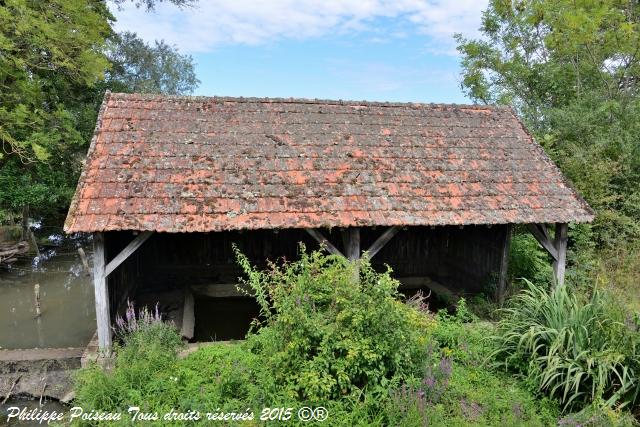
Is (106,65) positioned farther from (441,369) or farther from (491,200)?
(441,369)

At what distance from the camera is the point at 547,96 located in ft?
45.2

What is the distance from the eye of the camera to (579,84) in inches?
492

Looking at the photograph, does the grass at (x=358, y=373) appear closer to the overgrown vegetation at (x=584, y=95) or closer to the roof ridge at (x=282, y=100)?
the overgrown vegetation at (x=584, y=95)

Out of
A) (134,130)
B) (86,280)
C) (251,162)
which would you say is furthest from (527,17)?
(86,280)

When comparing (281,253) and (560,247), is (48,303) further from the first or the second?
(560,247)

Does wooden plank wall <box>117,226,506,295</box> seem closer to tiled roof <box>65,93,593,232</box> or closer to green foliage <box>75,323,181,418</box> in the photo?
tiled roof <box>65,93,593,232</box>

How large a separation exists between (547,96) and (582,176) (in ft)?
15.7

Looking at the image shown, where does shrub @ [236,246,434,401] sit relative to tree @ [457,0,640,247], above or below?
below

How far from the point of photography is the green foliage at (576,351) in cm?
440

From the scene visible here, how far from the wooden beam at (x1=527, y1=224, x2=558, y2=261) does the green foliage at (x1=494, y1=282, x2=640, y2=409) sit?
4.81 ft

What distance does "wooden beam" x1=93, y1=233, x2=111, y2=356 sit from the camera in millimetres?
5457

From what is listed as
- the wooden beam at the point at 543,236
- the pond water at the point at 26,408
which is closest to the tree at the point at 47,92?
the pond water at the point at 26,408

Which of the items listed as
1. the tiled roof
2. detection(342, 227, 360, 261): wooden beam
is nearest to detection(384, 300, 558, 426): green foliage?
detection(342, 227, 360, 261): wooden beam

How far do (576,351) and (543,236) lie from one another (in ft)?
8.11
